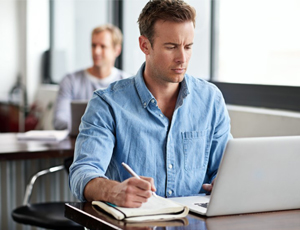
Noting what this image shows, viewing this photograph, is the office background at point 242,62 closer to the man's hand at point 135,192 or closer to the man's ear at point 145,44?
the man's ear at point 145,44

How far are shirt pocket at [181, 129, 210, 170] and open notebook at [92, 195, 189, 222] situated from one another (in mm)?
422

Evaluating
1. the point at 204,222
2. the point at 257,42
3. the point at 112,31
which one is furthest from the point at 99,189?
the point at 112,31

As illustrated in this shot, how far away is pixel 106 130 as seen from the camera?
192 cm

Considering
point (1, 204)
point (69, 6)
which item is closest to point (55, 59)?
point (69, 6)

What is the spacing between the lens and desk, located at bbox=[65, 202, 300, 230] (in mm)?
1456

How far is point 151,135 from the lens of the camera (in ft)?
6.45

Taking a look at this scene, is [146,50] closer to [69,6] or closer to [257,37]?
[257,37]

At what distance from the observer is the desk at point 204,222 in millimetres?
1456

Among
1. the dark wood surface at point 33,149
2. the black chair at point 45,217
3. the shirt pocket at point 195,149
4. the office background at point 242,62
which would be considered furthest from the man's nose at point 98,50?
the shirt pocket at point 195,149

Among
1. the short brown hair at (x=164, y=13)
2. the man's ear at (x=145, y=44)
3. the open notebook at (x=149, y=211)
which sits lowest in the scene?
the open notebook at (x=149, y=211)

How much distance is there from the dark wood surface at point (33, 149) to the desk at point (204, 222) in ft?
4.40

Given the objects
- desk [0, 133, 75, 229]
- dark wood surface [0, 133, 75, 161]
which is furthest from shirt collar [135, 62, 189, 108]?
desk [0, 133, 75, 229]

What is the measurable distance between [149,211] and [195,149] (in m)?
0.54

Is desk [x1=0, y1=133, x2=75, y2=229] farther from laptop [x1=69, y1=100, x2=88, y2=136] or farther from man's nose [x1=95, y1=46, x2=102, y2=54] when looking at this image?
man's nose [x1=95, y1=46, x2=102, y2=54]
